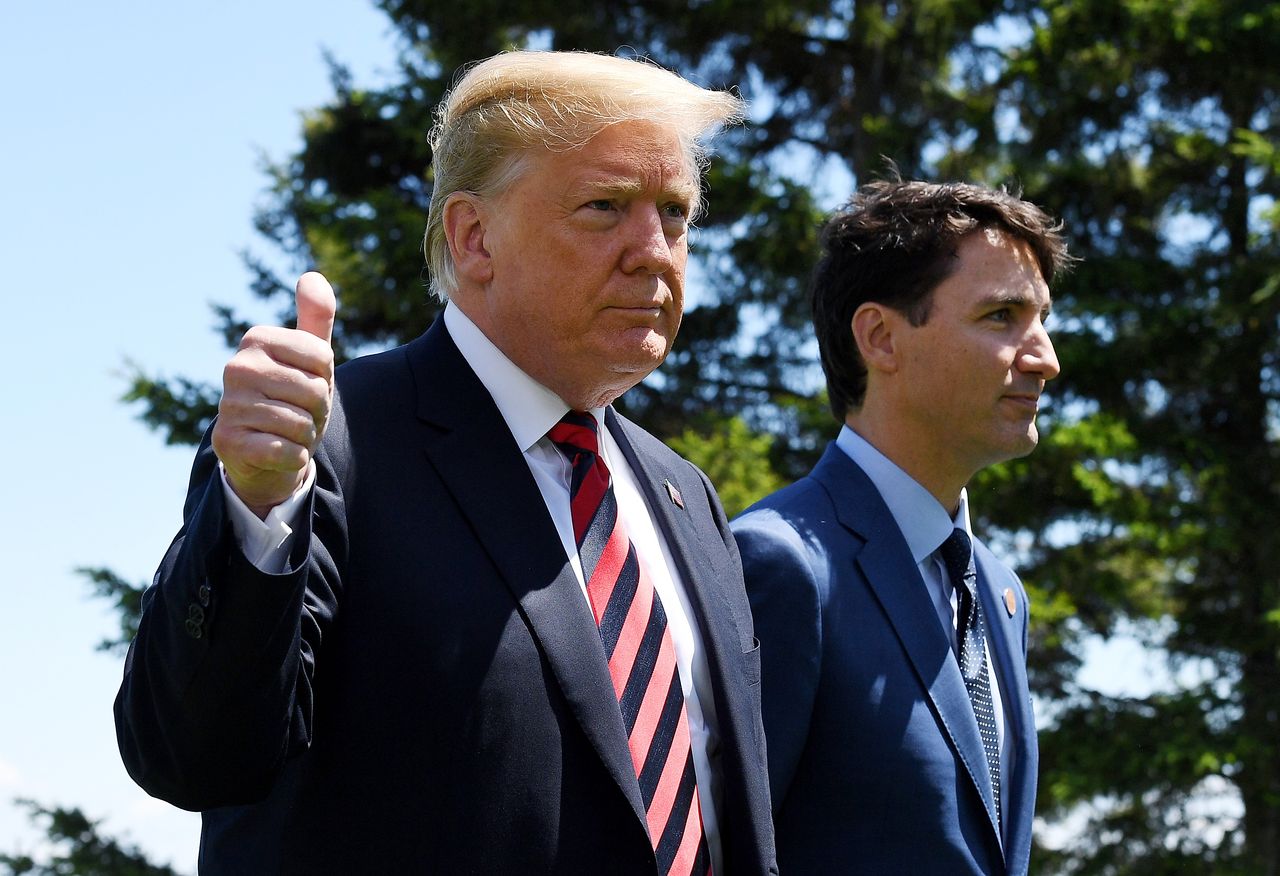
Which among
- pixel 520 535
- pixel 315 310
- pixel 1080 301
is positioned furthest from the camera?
pixel 1080 301

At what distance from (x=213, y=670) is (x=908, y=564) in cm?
194

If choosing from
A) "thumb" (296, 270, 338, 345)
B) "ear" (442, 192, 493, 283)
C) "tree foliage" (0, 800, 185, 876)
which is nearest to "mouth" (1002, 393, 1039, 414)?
"ear" (442, 192, 493, 283)

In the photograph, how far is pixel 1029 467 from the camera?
11.2 m

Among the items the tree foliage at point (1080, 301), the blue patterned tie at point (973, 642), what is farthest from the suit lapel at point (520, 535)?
the tree foliage at point (1080, 301)

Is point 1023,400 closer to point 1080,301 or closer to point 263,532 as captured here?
point 263,532

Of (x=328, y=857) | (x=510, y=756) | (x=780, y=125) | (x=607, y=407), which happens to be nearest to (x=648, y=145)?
(x=607, y=407)

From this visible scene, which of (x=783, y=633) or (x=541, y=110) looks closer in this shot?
(x=541, y=110)

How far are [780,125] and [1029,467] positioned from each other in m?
4.85

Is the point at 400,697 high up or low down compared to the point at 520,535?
down

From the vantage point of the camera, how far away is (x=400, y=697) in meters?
2.01

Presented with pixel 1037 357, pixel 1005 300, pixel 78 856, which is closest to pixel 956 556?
pixel 1037 357

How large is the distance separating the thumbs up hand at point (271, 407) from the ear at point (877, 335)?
203cm

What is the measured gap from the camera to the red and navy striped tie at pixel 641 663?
2.24m

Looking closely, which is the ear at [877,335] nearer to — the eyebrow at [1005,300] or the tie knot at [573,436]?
the eyebrow at [1005,300]
